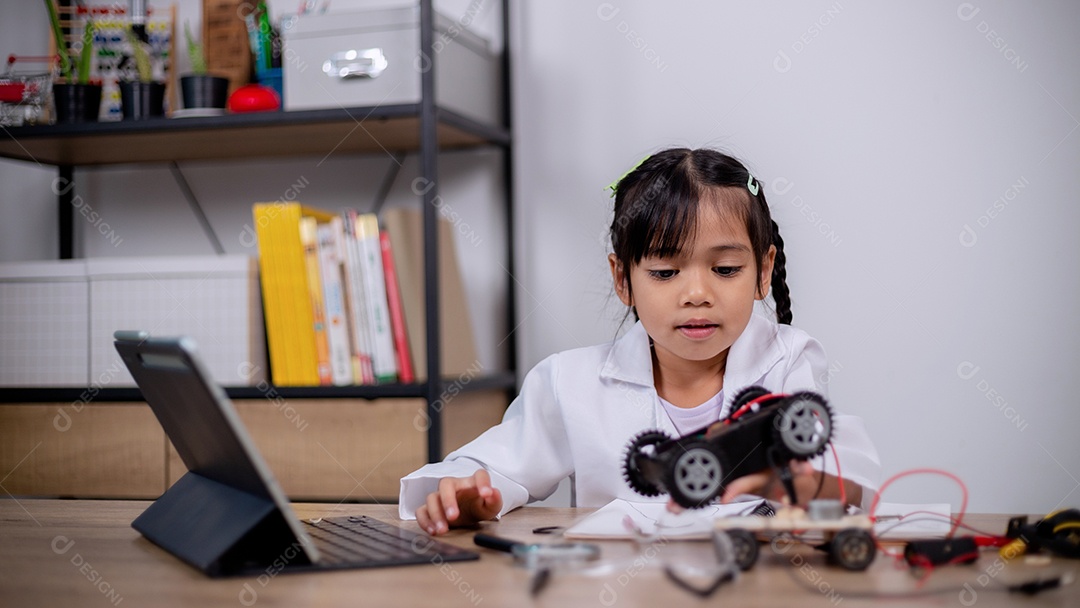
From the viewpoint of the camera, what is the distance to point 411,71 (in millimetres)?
1862

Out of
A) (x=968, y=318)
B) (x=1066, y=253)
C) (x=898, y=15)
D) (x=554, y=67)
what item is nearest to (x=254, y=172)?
(x=554, y=67)

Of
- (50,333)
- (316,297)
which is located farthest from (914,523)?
(50,333)

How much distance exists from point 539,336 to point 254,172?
748mm

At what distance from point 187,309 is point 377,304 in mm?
395

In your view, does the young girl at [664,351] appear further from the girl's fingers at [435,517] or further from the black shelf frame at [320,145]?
the black shelf frame at [320,145]

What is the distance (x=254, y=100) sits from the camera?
6.44 ft

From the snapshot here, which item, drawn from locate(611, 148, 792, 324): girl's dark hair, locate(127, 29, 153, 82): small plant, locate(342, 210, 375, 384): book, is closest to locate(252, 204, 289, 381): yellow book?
locate(342, 210, 375, 384): book

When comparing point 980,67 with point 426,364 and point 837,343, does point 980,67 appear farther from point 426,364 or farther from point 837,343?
point 426,364

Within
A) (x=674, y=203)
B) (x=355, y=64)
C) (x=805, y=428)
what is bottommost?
(x=805, y=428)

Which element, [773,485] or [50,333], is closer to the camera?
[773,485]

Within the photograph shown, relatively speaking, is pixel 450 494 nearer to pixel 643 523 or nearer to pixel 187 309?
pixel 643 523

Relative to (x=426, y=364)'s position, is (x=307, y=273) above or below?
above

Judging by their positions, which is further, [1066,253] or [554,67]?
[554,67]

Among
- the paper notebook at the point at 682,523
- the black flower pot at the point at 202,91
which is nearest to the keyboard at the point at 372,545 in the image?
the paper notebook at the point at 682,523
